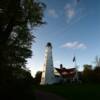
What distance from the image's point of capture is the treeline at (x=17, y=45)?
19.3 m

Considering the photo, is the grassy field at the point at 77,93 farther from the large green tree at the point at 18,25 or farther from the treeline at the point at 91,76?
the treeline at the point at 91,76

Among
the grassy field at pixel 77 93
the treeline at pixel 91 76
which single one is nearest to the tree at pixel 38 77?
the treeline at pixel 91 76

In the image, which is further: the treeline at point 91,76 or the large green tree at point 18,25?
the treeline at point 91,76

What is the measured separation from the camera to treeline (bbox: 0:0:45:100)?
1931 centimetres

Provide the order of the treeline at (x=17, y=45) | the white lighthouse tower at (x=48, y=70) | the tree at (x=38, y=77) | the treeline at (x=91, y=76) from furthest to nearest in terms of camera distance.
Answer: the tree at (x=38, y=77) → the treeline at (x=91, y=76) → the white lighthouse tower at (x=48, y=70) → the treeline at (x=17, y=45)

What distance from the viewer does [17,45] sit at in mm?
27344

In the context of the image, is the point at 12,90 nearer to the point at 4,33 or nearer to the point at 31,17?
the point at 4,33

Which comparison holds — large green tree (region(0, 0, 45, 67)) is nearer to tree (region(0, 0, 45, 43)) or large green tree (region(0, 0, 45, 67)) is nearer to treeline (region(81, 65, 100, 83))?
tree (region(0, 0, 45, 43))

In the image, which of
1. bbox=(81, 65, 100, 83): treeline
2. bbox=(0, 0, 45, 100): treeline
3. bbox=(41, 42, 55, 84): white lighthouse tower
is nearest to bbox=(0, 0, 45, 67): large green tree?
bbox=(0, 0, 45, 100): treeline

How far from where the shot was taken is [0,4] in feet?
77.4

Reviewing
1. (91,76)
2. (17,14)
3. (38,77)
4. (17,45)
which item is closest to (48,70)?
(38,77)

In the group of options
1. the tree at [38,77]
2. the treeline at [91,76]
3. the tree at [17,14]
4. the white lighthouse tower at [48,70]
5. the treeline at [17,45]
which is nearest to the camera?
the treeline at [17,45]

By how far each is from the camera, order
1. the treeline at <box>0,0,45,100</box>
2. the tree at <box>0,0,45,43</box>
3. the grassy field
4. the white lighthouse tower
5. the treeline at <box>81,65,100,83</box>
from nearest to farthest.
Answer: the treeline at <box>0,0,45,100</box>
the tree at <box>0,0,45,43</box>
the grassy field
the white lighthouse tower
the treeline at <box>81,65,100,83</box>

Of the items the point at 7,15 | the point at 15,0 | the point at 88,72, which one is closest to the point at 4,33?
the point at 7,15
